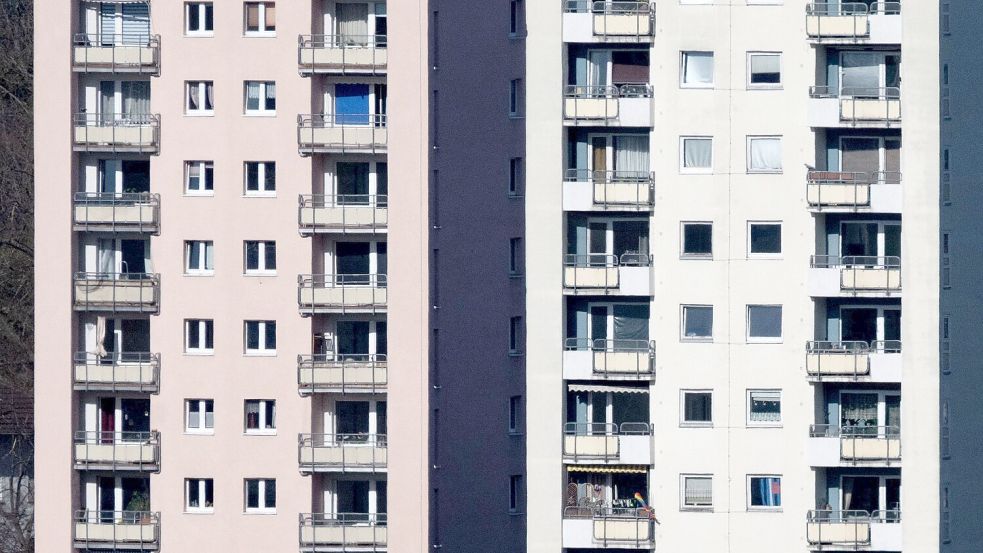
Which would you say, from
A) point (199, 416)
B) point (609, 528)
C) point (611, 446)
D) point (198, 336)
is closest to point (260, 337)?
point (198, 336)

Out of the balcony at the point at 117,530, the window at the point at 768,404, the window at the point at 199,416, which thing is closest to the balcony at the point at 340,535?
the window at the point at 199,416

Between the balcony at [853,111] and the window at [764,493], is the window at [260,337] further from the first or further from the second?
the balcony at [853,111]

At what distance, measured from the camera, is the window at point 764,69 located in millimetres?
69938

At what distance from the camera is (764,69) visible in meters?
70.1

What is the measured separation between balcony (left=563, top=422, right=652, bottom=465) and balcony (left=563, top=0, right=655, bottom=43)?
32.9ft

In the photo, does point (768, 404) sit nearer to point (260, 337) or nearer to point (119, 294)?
point (260, 337)

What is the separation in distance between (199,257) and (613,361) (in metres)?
12.2

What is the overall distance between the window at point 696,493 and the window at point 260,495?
11.4 m

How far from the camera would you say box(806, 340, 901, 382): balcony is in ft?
227

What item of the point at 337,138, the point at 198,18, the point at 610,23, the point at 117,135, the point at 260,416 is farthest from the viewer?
the point at 198,18

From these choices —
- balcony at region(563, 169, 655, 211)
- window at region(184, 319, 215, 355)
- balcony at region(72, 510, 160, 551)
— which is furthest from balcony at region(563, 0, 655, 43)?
balcony at region(72, 510, 160, 551)

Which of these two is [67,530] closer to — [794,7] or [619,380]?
[619,380]

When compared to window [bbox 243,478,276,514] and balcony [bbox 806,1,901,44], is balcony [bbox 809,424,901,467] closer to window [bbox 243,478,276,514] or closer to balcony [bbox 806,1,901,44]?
balcony [bbox 806,1,901,44]

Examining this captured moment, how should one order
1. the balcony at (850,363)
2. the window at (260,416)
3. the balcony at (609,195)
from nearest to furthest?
the balcony at (850,363)
the balcony at (609,195)
the window at (260,416)
